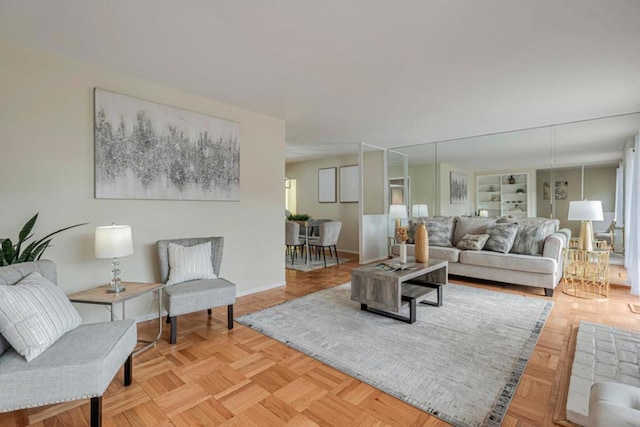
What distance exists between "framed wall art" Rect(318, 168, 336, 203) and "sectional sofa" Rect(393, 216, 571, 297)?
286 cm

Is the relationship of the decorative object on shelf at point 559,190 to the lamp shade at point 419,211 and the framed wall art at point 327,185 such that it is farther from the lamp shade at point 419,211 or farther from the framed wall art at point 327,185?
the framed wall art at point 327,185

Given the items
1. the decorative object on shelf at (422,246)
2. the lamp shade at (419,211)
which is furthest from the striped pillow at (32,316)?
the lamp shade at (419,211)

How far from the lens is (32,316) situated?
1505 millimetres

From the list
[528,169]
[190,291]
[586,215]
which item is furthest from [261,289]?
[528,169]

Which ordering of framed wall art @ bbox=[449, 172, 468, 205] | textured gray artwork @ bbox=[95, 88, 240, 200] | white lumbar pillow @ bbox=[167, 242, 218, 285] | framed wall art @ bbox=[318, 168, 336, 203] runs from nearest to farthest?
1. textured gray artwork @ bbox=[95, 88, 240, 200]
2. white lumbar pillow @ bbox=[167, 242, 218, 285]
3. framed wall art @ bbox=[449, 172, 468, 205]
4. framed wall art @ bbox=[318, 168, 336, 203]

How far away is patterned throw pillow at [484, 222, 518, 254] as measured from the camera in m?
4.30

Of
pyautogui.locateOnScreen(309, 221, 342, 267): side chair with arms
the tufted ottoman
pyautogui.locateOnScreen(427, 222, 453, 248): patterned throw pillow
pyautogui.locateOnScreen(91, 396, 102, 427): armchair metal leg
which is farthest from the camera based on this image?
pyautogui.locateOnScreen(309, 221, 342, 267): side chair with arms

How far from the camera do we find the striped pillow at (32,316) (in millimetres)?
1433

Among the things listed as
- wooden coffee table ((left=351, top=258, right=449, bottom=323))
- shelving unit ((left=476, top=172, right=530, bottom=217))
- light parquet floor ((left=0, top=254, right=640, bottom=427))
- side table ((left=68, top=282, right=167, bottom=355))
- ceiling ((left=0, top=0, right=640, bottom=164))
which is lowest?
light parquet floor ((left=0, top=254, right=640, bottom=427))

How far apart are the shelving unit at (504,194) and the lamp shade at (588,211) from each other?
1.20 meters

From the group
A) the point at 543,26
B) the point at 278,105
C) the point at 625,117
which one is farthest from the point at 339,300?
the point at 625,117

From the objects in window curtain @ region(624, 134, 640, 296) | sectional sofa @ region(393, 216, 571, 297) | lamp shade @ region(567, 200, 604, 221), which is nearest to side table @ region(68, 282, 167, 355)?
sectional sofa @ region(393, 216, 571, 297)

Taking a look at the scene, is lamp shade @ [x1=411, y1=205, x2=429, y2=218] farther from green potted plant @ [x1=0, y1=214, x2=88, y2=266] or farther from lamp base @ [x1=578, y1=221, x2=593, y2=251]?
green potted plant @ [x1=0, y1=214, x2=88, y2=266]

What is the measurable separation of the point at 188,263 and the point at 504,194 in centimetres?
508
